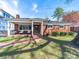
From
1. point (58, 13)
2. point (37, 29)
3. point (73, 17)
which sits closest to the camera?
point (37, 29)

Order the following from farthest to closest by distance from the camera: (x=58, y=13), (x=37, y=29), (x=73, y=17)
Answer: (x=58, y=13), (x=73, y=17), (x=37, y=29)

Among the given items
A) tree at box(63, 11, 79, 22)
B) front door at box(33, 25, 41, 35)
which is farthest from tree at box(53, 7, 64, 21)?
front door at box(33, 25, 41, 35)

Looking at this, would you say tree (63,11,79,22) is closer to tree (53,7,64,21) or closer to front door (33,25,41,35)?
tree (53,7,64,21)

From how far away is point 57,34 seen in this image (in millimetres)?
27469

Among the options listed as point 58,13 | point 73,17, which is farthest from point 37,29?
point 58,13

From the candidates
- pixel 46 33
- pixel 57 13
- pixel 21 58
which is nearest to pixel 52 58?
pixel 21 58

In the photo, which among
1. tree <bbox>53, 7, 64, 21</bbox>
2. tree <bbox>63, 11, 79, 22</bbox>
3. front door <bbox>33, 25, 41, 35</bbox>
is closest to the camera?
front door <bbox>33, 25, 41, 35</bbox>

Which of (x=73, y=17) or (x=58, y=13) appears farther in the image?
(x=58, y=13)

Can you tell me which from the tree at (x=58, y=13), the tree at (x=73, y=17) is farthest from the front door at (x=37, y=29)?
the tree at (x=58, y=13)

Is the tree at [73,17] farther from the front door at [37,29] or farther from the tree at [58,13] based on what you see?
the front door at [37,29]

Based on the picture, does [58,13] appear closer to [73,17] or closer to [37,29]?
[73,17]

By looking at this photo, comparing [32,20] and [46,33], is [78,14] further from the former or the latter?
[32,20]

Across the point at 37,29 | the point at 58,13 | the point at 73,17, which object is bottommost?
the point at 37,29

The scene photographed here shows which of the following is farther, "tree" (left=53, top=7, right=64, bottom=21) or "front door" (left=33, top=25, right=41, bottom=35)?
"tree" (left=53, top=7, right=64, bottom=21)
